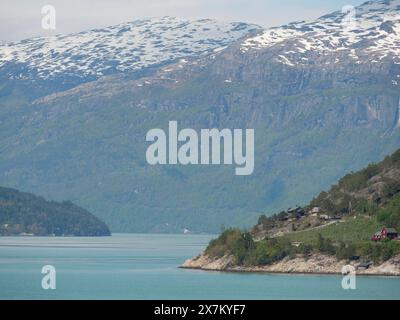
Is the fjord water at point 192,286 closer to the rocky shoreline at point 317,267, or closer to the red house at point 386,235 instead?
the rocky shoreline at point 317,267

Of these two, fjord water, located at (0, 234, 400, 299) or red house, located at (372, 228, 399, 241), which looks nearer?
fjord water, located at (0, 234, 400, 299)

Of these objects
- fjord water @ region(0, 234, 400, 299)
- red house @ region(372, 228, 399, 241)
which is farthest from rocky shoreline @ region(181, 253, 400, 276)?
red house @ region(372, 228, 399, 241)

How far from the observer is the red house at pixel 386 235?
608 feet

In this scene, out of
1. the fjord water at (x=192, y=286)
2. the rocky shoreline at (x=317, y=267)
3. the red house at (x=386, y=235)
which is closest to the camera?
the fjord water at (x=192, y=286)

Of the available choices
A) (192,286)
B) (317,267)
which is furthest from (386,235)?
(192,286)

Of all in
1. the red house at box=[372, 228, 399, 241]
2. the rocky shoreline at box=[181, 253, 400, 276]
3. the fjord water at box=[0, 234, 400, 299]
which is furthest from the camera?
the red house at box=[372, 228, 399, 241]

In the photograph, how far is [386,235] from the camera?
608ft

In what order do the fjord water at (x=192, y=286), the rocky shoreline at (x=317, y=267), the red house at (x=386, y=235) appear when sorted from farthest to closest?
the red house at (x=386, y=235)
the rocky shoreline at (x=317, y=267)
the fjord water at (x=192, y=286)

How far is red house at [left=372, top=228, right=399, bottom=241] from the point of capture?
185 meters

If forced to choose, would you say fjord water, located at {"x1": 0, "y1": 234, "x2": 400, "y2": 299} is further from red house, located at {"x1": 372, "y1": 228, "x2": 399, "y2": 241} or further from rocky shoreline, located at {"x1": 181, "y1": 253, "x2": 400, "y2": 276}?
red house, located at {"x1": 372, "y1": 228, "x2": 399, "y2": 241}

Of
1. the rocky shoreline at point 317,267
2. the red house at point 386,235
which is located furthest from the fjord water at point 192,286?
the red house at point 386,235
